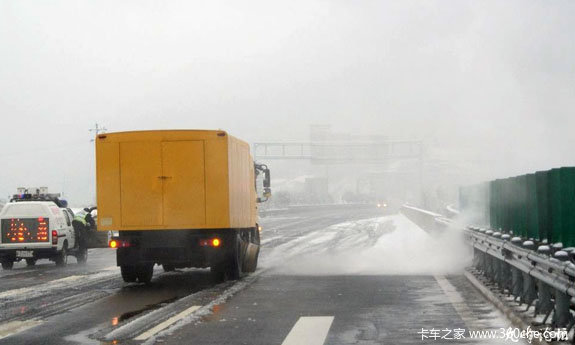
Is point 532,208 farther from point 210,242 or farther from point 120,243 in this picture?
point 120,243

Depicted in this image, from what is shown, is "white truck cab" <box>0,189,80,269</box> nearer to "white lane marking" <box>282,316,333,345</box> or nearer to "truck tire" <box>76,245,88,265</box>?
"truck tire" <box>76,245,88,265</box>

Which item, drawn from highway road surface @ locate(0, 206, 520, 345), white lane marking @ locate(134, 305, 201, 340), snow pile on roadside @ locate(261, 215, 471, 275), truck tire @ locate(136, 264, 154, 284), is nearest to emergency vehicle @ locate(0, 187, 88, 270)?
highway road surface @ locate(0, 206, 520, 345)

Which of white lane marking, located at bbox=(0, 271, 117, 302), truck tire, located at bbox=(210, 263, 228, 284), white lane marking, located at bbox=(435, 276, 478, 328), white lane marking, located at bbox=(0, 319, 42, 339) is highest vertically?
truck tire, located at bbox=(210, 263, 228, 284)

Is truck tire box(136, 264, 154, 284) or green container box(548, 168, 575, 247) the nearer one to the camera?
green container box(548, 168, 575, 247)

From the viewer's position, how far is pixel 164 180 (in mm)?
17203

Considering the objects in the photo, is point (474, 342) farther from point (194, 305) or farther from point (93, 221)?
point (93, 221)

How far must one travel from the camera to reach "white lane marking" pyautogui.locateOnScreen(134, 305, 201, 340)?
1046 cm

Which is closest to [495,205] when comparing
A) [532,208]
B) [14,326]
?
[532,208]

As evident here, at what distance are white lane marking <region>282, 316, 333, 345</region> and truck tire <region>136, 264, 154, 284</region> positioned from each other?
6486 mm

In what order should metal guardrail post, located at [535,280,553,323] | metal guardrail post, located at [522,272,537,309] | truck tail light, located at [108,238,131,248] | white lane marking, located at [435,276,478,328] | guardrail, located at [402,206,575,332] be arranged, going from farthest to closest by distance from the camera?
truck tail light, located at [108,238,131,248] → white lane marking, located at [435,276,478,328] → metal guardrail post, located at [522,272,537,309] → metal guardrail post, located at [535,280,553,323] → guardrail, located at [402,206,575,332]

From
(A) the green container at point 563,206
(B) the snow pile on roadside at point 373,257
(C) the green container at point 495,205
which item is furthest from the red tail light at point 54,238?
(A) the green container at point 563,206

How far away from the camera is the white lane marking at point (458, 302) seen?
37.5 feet

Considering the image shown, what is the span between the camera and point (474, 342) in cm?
970

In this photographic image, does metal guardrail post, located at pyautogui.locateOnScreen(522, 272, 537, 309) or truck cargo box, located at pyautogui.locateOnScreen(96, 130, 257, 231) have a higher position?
truck cargo box, located at pyautogui.locateOnScreen(96, 130, 257, 231)
